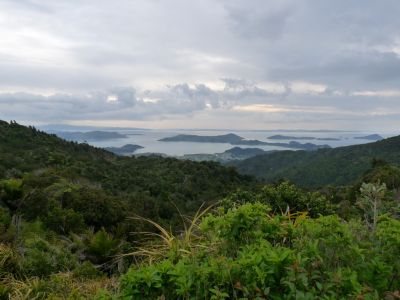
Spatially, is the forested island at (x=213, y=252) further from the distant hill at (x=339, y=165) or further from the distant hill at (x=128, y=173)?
the distant hill at (x=339, y=165)

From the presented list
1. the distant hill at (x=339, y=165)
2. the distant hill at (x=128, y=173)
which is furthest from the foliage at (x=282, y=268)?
the distant hill at (x=339, y=165)

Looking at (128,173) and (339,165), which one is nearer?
(128,173)

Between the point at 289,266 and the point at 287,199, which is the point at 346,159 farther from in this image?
the point at 289,266

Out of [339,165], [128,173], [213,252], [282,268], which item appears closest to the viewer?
[282,268]

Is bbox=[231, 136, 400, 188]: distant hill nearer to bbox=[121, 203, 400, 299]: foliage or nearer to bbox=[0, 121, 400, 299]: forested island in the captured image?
bbox=[0, 121, 400, 299]: forested island

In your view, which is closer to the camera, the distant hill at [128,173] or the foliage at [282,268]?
the foliage at [282,268]

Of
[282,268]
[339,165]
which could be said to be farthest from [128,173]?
[339,165]

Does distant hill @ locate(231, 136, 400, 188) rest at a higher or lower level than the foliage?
lower

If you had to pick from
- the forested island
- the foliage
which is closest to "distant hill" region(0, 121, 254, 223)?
the forested island

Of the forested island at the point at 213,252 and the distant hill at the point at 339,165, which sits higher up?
the forested island at the point at 213,252

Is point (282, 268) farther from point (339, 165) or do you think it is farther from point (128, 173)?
point (339, 165)

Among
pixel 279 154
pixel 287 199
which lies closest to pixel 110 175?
pixel 287 199

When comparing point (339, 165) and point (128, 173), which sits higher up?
point (128, 173)

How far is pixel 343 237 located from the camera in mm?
2770
